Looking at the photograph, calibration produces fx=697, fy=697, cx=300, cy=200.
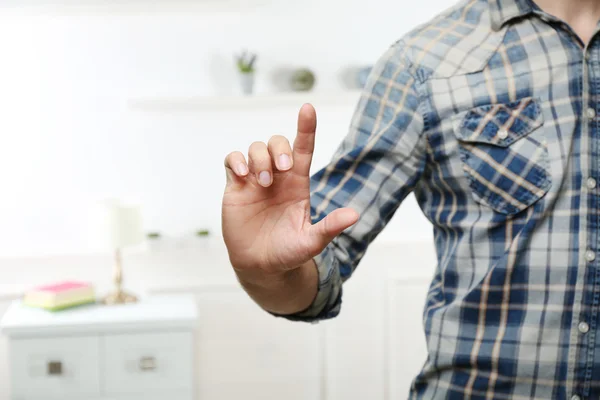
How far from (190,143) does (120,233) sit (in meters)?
0.46

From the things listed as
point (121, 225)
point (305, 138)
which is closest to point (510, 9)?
point (305, 138)

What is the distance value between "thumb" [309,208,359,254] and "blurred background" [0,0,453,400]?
189cm

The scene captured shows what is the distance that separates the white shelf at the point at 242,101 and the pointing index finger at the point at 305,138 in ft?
6.05

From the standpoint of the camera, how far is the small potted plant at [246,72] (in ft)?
8.34

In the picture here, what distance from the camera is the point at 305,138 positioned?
2.40ft

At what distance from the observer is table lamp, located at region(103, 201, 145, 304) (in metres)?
2.40

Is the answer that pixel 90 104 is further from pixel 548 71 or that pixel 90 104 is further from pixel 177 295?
pixel 548 71

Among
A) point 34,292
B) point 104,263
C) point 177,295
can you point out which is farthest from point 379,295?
point 34,292

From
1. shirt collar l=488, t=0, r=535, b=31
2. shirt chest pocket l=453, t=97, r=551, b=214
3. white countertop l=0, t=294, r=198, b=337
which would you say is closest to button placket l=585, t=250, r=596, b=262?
shirt chest pocket l=453, t=97, r=551, b=214

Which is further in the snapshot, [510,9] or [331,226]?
[510,9]

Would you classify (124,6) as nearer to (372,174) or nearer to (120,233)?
(120,233)

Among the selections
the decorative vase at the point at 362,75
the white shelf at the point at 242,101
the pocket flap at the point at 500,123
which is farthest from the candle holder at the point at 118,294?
the pocket flap at the point at 500,123

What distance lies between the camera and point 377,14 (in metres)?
Result: 2.70

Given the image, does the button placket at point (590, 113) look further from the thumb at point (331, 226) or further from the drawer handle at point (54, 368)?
the drawer handle at point (54, 368)
